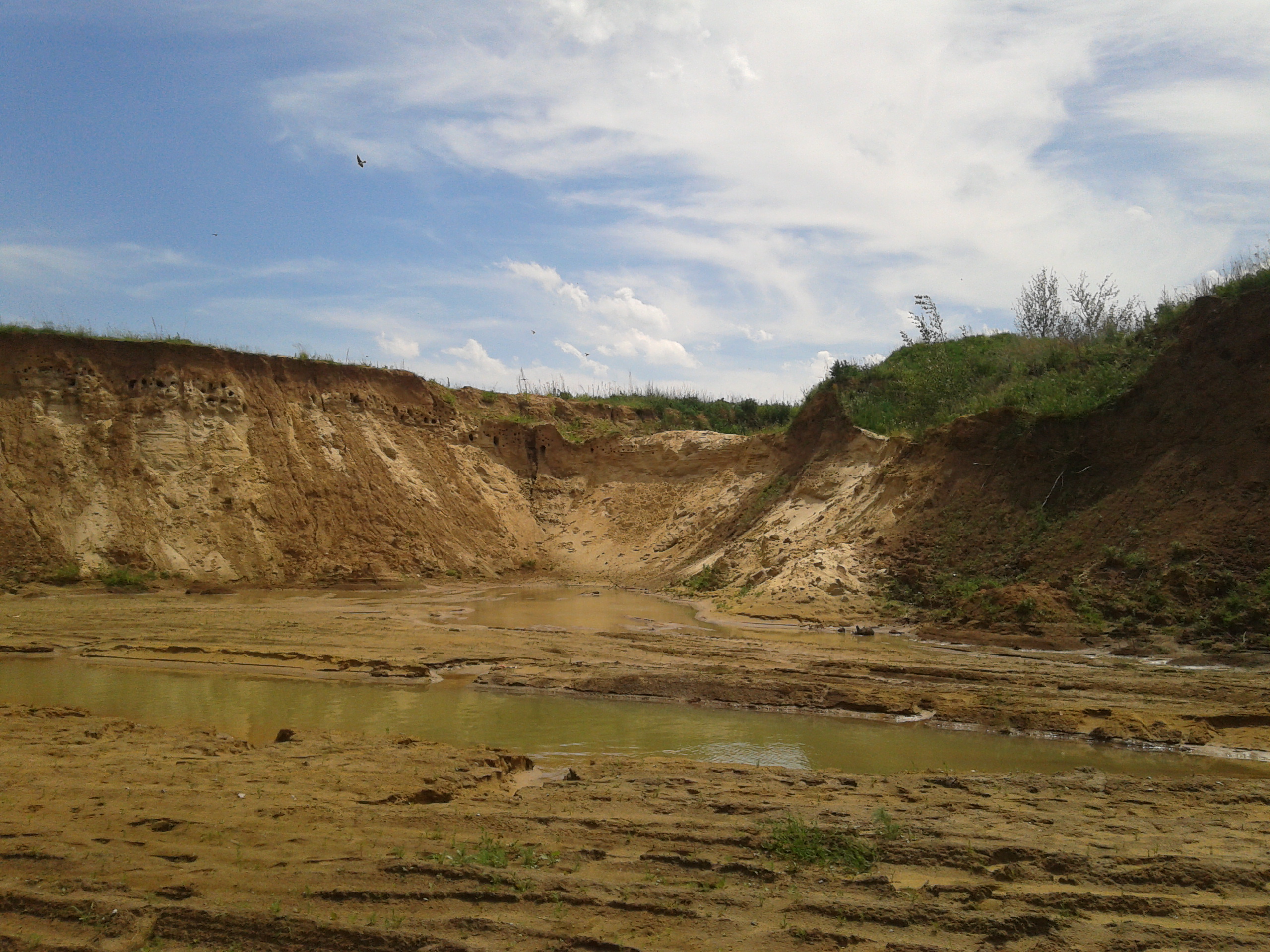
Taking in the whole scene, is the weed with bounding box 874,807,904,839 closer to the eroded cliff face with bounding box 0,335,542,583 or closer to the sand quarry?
the sand quarry

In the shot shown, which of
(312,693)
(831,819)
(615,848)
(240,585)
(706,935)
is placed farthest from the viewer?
(240,585)

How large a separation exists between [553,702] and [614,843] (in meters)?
5.10

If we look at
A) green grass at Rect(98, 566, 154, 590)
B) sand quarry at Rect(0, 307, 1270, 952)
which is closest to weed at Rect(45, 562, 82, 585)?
sand quarry at Rect(0, 307, 1270, 952)

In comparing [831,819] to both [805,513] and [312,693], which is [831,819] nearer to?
[312,693]

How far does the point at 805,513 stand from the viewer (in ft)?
73.7

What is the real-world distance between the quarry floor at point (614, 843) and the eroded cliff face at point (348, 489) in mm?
10110

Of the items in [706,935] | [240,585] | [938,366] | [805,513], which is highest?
[938,366]

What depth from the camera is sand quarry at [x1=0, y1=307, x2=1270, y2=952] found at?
404 centimetres

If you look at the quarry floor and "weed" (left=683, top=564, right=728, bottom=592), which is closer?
the quarry floor

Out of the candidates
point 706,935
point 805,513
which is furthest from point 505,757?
point 805,513

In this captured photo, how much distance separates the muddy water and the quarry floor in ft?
1.62

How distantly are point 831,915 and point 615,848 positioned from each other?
136 centimetres

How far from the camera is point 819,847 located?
4738mm

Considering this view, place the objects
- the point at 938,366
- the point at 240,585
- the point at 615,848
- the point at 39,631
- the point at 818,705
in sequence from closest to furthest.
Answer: the point at 615,848, the point at 818,705, the point at 39,631, the point at 240,585, the point at 938,366
